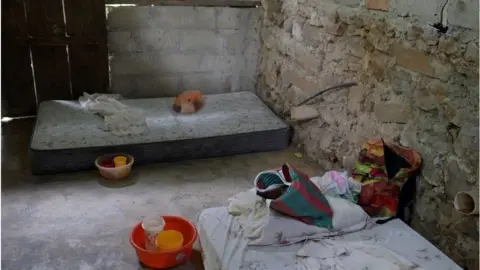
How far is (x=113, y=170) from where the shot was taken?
2756mm

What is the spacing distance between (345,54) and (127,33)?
185 cm

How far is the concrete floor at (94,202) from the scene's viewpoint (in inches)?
83.0

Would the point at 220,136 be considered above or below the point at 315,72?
below

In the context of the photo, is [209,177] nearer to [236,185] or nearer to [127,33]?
[236,185]

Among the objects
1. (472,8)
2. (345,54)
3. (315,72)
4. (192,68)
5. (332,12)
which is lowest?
(192,68)

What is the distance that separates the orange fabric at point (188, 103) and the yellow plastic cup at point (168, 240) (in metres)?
1.55

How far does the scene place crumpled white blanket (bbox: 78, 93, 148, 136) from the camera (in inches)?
120

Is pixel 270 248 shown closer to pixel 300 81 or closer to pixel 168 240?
pixel 168 240

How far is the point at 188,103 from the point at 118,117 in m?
0.61

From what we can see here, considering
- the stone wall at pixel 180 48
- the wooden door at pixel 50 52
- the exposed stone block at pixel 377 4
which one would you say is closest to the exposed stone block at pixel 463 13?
the exposed stone block at pixel 377 4

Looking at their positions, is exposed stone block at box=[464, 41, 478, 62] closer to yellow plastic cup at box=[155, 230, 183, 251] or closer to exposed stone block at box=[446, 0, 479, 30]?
exposed stone block at box=[446, 0, 479, 30]

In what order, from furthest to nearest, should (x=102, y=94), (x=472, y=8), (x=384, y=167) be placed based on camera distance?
(x=102, y=94) → (x=384, y=167) → (x=472, y=8)

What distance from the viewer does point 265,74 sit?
12.8 ft

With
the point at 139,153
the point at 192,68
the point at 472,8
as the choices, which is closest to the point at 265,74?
the point at 192,68
